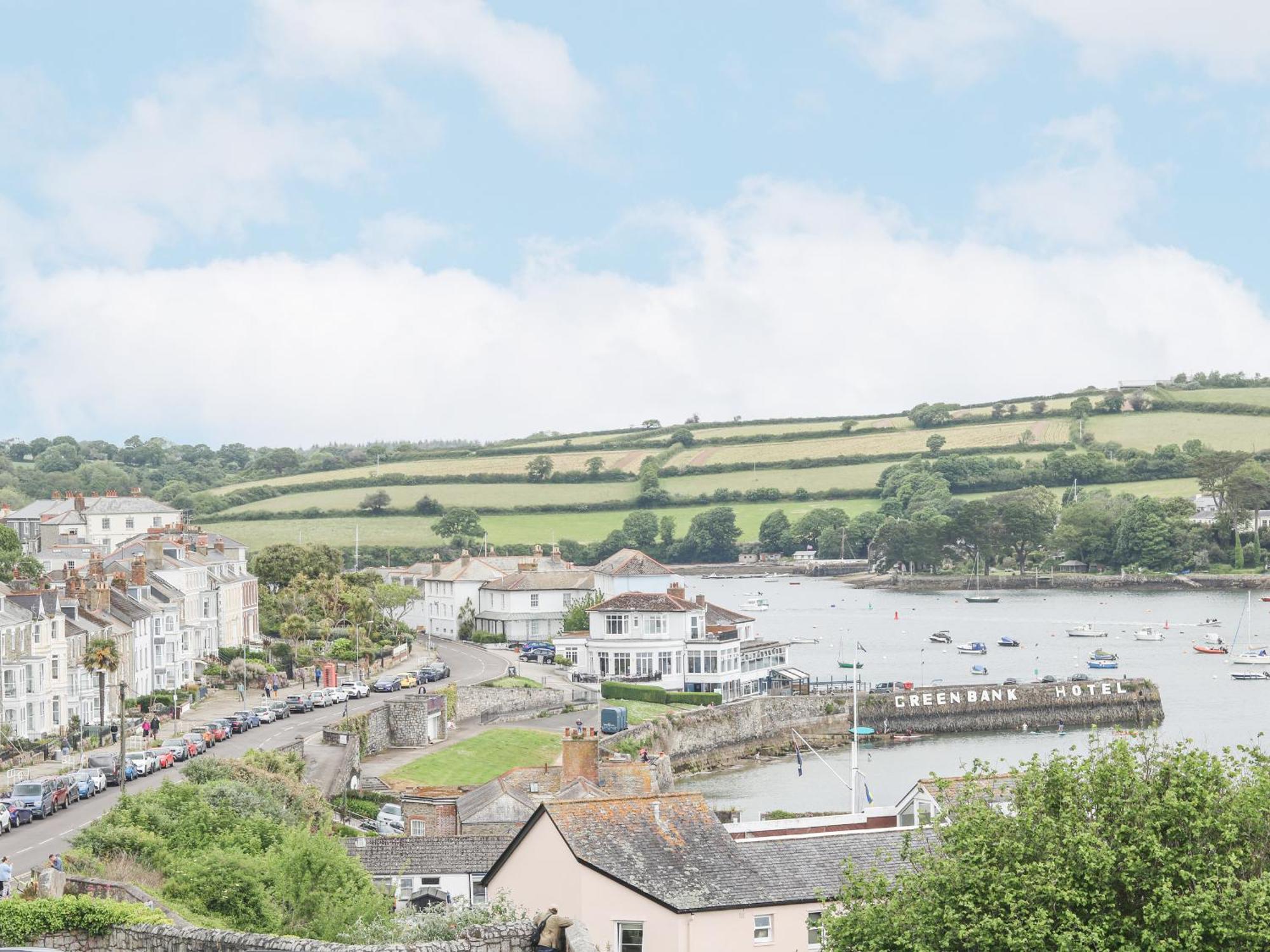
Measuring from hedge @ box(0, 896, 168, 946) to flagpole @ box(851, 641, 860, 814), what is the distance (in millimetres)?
24698

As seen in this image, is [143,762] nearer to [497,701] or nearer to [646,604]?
[497,701]

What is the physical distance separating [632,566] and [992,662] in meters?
36.6

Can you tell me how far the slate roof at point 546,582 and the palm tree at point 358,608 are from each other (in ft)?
45.6

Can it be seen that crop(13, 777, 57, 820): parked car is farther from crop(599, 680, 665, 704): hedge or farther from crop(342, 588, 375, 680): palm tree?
crop(342, 588, 375, 680): palm tree

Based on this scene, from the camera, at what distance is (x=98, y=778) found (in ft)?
158

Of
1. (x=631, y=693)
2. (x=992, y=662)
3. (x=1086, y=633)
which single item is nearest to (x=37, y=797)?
(x=631, y=693)

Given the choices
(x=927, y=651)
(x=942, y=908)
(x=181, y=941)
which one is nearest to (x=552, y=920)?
(x=181, y=941)

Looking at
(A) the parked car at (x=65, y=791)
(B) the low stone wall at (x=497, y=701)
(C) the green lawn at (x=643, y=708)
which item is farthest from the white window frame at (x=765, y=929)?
(C) the green lawn at (x=643, y=708)

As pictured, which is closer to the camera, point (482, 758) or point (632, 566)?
point (482, 758)

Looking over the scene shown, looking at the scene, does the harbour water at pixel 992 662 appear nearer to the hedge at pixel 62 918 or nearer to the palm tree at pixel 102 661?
the hedge at pixel 62 918

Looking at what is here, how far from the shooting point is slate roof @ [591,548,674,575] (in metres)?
103

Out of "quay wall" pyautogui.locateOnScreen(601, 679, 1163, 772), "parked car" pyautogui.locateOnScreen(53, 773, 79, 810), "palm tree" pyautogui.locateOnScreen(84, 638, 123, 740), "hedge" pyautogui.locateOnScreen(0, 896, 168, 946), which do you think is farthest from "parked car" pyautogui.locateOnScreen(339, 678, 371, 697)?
"hedge" pyautogui.locateOnScreen(0, 896, 168, 946)

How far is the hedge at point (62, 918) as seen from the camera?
61.0 feet

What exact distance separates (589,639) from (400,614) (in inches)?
1450
